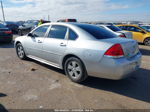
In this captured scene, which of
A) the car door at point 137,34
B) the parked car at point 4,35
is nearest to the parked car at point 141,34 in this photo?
the car door at point 137,34

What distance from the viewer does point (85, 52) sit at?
3324 mm

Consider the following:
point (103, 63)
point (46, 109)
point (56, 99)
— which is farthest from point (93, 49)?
point (46, 109)

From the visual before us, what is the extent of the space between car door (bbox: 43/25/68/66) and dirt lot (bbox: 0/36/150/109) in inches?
23.0

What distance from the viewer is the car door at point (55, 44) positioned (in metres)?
3.91

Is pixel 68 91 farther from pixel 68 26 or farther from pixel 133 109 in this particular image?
pixel 68 26

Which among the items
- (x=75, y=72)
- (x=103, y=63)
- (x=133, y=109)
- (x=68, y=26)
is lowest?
(x=133, y=109)

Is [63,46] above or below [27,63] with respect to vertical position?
above

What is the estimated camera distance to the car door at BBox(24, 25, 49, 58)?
15.3ft

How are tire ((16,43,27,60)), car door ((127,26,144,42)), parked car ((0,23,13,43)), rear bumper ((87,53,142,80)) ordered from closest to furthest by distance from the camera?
rear bumper ((87,53,142,80)), tire ((16,43,27,60)), parked car ((0,23,13,43)), car door ((127,26,144,42))

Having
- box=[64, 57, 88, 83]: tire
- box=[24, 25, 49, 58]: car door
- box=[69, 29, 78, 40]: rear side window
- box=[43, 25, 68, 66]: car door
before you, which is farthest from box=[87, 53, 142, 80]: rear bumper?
box=[24, 25, 49, 58]: car door

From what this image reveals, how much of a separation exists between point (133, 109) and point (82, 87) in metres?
1.32

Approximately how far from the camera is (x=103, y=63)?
3.13 meters

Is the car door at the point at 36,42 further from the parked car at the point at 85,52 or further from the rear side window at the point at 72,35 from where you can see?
the rear side window at the point at 72,35

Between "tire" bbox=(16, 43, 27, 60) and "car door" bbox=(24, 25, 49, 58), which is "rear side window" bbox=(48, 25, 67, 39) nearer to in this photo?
"car door" bbox=(24, 25, 49, 58)
